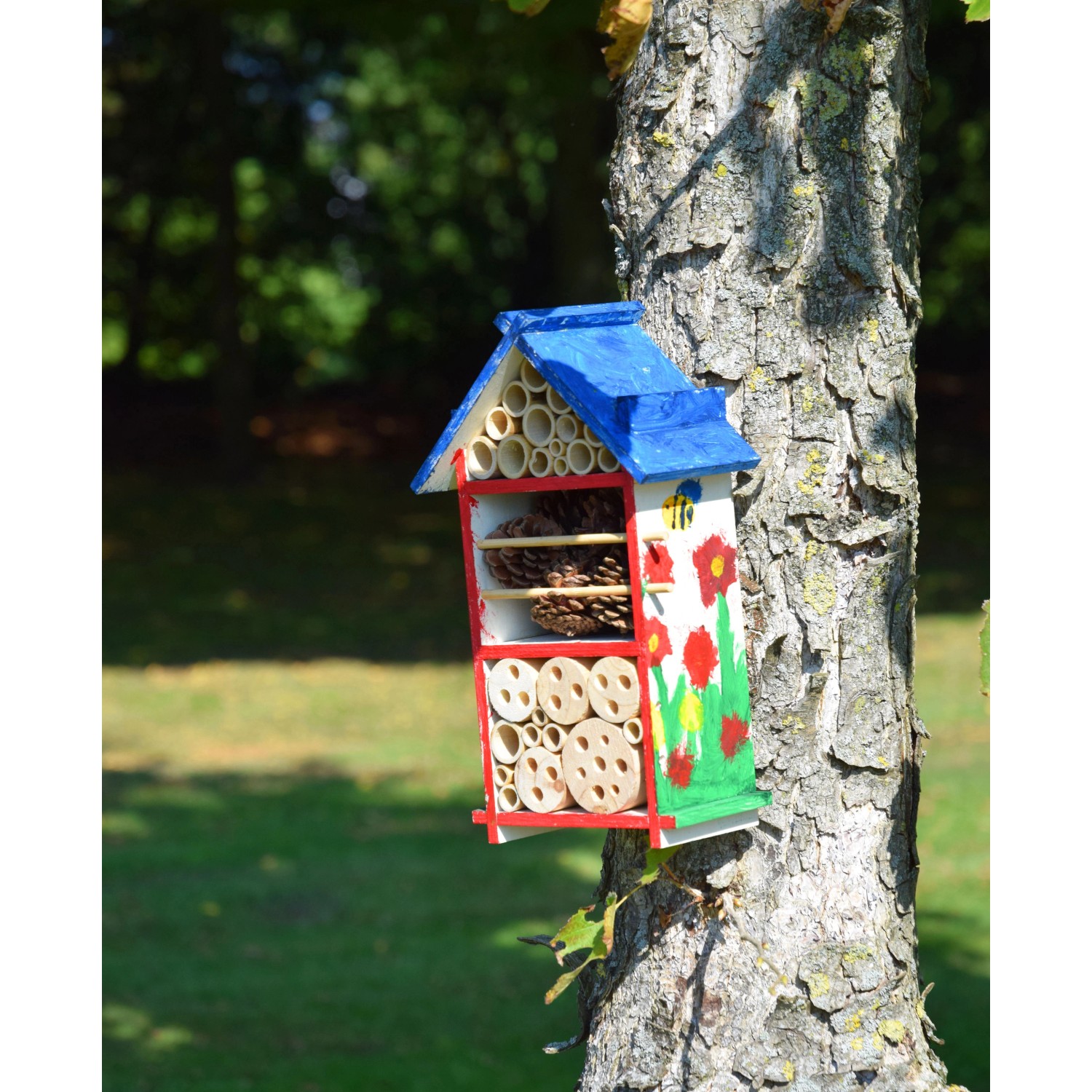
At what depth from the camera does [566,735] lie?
221cm

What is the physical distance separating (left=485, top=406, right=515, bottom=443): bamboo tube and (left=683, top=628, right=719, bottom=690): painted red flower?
0.44 meters

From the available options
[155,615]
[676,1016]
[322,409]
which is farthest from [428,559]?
[676,1016]

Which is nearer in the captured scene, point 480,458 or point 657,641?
point 657,641

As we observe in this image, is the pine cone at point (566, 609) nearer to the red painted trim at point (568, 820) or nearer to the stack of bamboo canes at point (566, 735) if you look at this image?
the stack of bamboo canes at point (566, 735)

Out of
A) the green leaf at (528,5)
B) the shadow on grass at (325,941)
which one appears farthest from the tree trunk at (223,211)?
the green leaf at (528,5)

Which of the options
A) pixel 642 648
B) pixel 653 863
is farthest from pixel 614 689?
pixel 653 863

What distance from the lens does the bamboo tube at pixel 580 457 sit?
7.09 feet

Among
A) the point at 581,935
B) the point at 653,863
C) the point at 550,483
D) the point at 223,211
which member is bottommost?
the point at 581,935

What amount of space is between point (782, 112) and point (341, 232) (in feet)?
60.0

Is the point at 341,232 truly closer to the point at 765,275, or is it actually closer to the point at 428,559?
the point at 428,559

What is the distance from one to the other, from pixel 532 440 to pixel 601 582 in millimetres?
255

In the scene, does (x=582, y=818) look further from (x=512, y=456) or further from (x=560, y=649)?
(x=512, y=456)

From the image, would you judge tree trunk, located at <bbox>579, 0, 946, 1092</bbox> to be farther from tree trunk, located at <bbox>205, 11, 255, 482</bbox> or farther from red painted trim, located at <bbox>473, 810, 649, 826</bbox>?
tree trunk, located at <bbox>205, 11, 255, 482</bbox>

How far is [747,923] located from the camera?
2326mm
